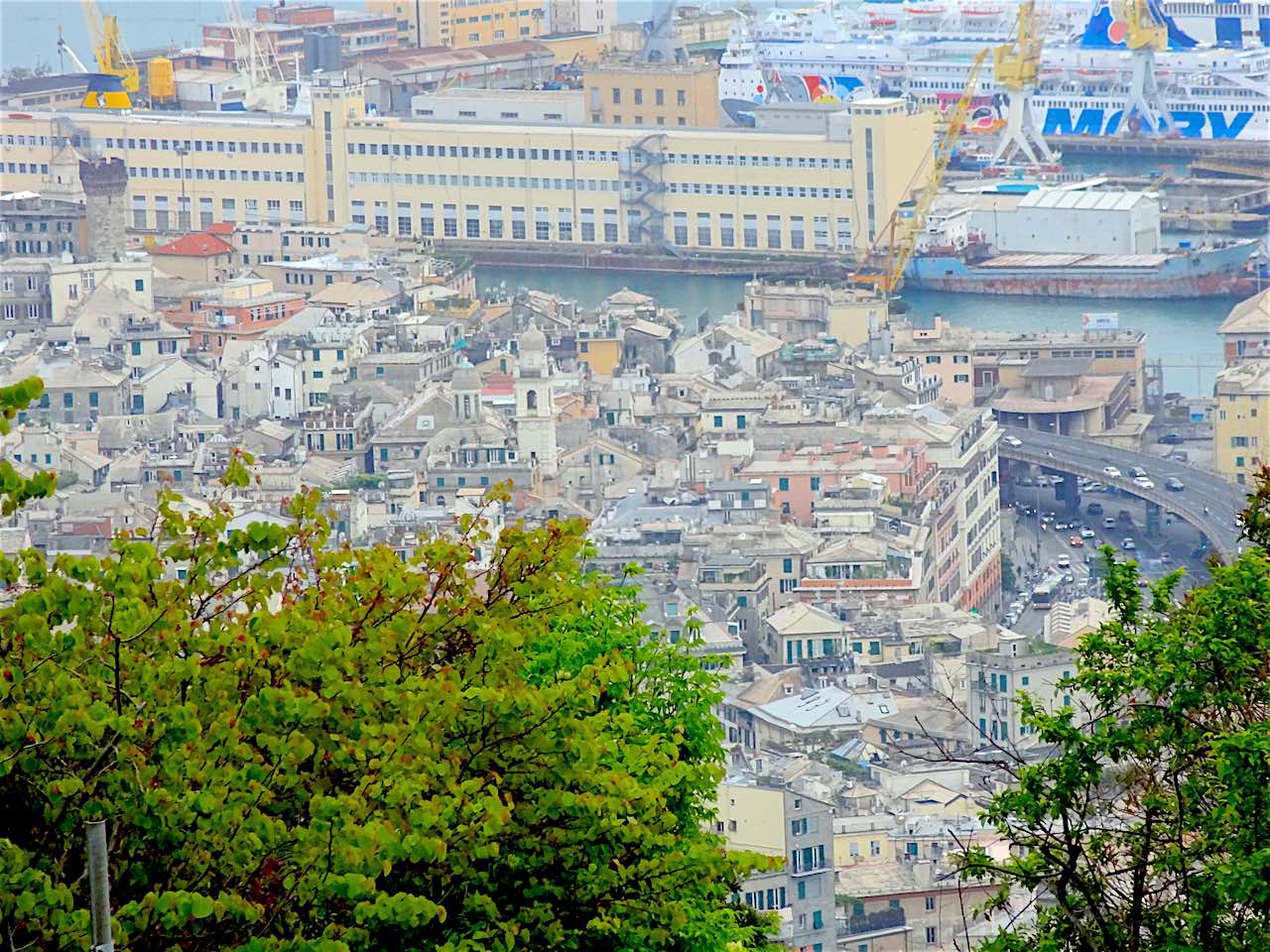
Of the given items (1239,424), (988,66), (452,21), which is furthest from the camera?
(452,21)

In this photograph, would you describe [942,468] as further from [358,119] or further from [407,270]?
[358,119]

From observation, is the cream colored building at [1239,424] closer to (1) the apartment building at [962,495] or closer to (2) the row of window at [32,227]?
(1) the apartment building at [962,495]

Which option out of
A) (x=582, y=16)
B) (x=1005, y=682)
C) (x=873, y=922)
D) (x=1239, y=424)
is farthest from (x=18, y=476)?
(x=582, y=16)

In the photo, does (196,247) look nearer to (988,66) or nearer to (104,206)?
(104,206)

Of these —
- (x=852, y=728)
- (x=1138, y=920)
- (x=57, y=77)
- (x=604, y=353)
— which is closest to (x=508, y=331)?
(x=604, y=353)

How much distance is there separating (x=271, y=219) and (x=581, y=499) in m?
8.39

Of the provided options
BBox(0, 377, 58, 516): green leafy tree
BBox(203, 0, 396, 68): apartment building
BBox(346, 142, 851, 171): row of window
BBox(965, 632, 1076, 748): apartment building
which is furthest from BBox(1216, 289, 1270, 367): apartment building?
BBox(0, 377, 58, 516): green leafy tree

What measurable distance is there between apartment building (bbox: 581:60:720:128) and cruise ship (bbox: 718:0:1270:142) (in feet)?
1.10

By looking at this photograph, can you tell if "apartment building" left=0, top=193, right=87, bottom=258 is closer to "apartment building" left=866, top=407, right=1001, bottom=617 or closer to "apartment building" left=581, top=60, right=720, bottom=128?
"apartment building" left=581, top=60, right=720, bottom=128

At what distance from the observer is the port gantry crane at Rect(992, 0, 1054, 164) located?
20.8 meters

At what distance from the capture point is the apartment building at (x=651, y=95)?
67.5 ft

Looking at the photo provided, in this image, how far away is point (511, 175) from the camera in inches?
759

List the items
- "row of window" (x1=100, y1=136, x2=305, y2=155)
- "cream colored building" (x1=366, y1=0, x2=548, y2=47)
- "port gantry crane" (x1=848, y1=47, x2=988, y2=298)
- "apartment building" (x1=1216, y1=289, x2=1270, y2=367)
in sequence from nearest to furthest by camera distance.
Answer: "apartment building" (x1=1216, y1=289, x2=1270, y2=367), "port gantry crane" (x1=848, y1=47, x2=988, y2=298), "row of window" (x1=100, y1=136, x2=305, y2=155), "cream colored building" (x1=366, y1=0, x2=548, y2=47)

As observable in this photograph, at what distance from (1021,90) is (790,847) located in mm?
14777
